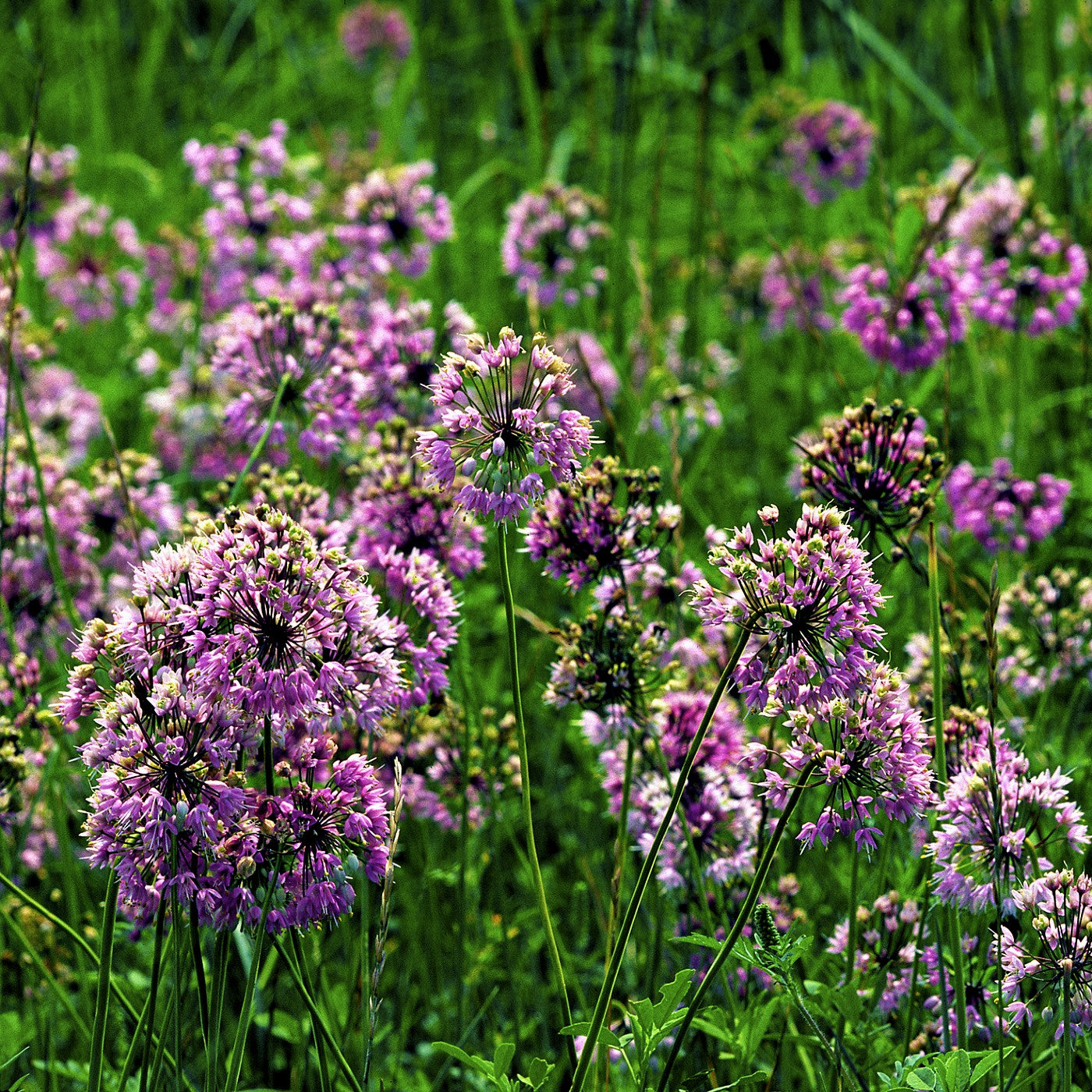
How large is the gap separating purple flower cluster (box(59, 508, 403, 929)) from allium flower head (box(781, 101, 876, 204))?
18.7 feet

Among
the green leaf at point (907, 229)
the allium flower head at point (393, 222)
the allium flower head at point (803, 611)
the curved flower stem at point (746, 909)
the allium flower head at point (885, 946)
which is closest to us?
the curved flower stem at point (746, 909)

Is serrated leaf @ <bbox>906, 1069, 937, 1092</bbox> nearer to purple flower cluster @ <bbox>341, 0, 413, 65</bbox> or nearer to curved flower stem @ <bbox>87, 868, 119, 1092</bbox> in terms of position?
curved flower stem @ <bbox>87, 868, 119, 1092</bbox>

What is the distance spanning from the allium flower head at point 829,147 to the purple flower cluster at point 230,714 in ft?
18.7

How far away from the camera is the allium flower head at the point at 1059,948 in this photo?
218 cm

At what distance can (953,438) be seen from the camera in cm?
572

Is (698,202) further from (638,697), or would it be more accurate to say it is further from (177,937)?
(177,937)

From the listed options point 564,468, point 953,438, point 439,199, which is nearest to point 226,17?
point 439,199

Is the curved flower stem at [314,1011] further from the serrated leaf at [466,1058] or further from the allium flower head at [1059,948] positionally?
the allium flower head at [1059,948]

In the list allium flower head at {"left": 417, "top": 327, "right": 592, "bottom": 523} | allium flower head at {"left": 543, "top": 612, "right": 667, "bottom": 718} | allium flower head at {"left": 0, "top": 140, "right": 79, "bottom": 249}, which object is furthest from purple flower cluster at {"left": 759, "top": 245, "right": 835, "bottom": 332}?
allium flower head at {"left": 417, "top": 327, "right": 592, "bottom": 523}

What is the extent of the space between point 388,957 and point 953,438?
11.5 feet

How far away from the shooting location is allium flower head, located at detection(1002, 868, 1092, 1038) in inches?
85.7

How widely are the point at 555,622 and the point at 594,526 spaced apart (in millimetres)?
1815

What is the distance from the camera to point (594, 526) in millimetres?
2980

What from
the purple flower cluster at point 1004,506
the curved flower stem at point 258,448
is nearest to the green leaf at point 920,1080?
the curved flower stem at point 258,448
